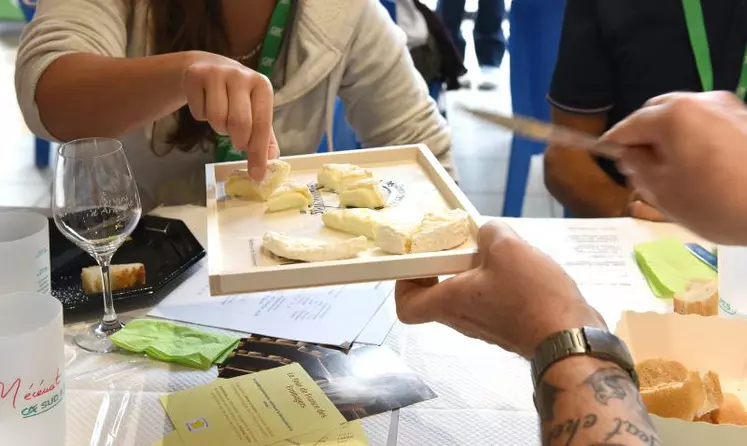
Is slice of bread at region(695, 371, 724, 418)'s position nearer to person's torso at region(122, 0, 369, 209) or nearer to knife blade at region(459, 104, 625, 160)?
knife blade at region(459, 104, 625, 160)

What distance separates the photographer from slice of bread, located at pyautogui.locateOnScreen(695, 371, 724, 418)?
2.44ft

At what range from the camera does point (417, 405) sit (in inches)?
34.8

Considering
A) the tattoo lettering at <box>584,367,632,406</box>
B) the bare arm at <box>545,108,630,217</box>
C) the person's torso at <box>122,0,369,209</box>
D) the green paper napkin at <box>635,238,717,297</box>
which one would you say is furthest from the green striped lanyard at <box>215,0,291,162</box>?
the tattoo lettering at <box>584,367,632,406</box>

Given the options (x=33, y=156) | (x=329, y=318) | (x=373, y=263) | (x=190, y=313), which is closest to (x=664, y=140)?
(x=373, y=263)

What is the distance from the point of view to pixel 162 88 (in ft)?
3.94

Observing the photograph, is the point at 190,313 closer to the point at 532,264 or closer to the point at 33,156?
the point at 532,264

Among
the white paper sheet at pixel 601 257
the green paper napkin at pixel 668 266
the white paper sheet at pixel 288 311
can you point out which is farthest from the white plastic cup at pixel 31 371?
the green paper napkin at pixel 668 266

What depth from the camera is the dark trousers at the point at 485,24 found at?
4.04 meters

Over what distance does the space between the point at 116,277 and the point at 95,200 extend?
19cm

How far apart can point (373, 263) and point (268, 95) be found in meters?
0.36

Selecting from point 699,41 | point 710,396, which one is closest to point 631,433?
point 710,396

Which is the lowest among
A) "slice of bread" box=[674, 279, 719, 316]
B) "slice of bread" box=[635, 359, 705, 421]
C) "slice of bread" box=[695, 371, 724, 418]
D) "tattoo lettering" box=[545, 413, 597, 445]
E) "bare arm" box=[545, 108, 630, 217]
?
"bare arm" box=[545, 108, 630, 217]

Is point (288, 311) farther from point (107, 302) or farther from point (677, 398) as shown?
point (677, 398)

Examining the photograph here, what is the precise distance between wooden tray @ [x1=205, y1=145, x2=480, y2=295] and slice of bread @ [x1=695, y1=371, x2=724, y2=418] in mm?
268
